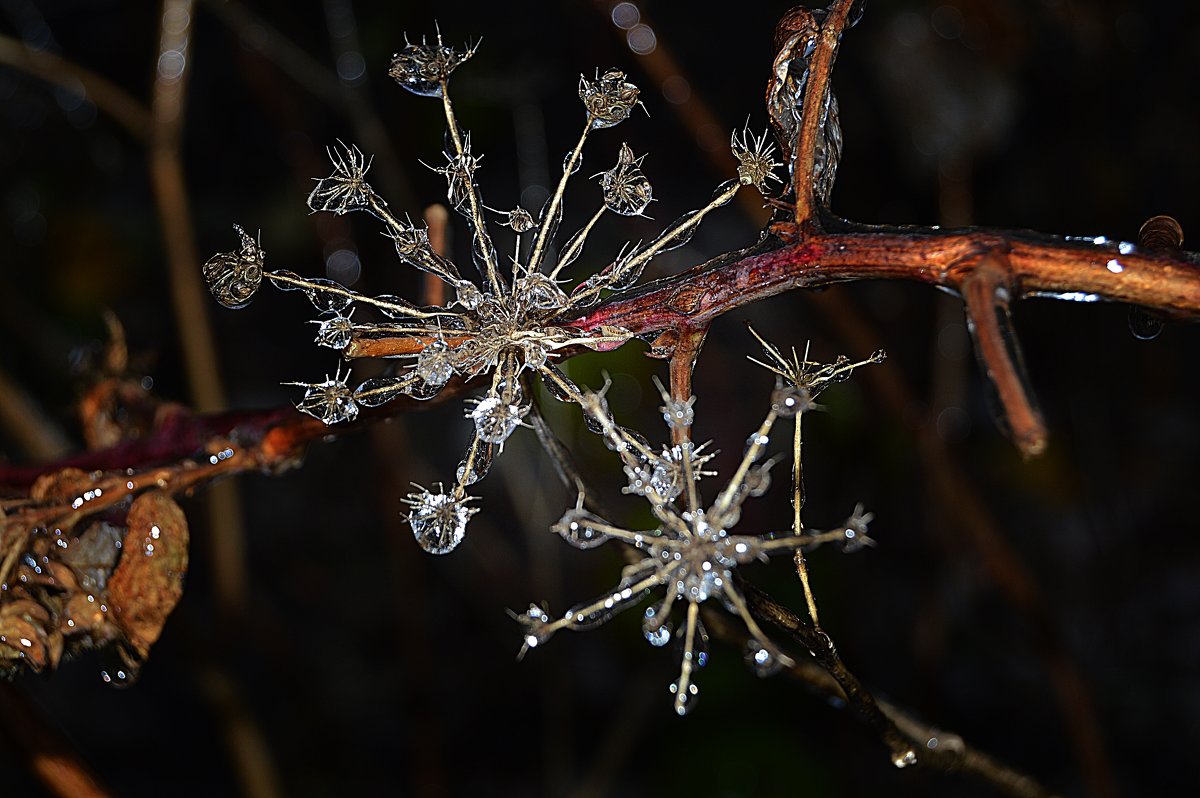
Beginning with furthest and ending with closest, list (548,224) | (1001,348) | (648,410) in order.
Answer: (648,410) → (548,224) → (1001,348)

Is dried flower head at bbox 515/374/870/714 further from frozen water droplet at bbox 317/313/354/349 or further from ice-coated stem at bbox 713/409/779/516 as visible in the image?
frozen water droplet at bbox 317/313/354/349

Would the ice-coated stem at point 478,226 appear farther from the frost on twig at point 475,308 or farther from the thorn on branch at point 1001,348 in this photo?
the thorn on branch at point 1001,348

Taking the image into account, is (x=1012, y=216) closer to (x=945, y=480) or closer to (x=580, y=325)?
(x=945, y=480)

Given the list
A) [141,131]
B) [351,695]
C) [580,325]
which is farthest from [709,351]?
[580,325]

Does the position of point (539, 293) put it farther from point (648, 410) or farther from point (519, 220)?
point (648, 410)

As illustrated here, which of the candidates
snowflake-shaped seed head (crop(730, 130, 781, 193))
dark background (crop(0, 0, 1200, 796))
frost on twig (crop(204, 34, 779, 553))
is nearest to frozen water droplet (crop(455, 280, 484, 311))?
frost on twig (crop(204, 34, 779, 553))

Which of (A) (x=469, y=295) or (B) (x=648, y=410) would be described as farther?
(B) (x=648, y=410)

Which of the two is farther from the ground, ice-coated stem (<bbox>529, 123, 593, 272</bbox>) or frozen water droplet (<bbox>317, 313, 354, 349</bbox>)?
ice-coated stem (<bbox>529, 123, 593, 272</bbox>)

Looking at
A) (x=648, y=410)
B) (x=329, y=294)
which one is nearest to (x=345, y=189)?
(x=329, y=294)
